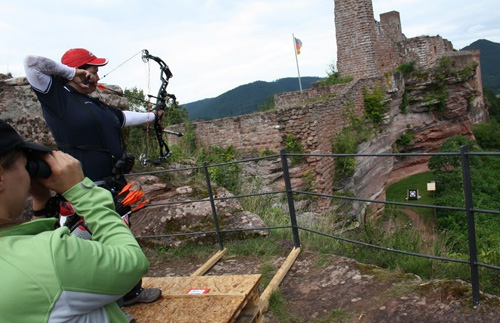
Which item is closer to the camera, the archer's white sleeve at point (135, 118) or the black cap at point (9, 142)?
the black cap at point (9, 142)

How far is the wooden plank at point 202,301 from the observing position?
7.85ft

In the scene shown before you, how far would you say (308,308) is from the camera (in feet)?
11.4

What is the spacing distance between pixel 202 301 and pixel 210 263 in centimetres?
200

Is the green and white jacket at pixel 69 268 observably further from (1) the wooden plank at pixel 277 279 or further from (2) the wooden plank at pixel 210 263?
(2) the wooden plank at pixel 210 263

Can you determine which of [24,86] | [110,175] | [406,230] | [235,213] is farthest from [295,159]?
[110,175]

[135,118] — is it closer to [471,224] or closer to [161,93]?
[161,93]

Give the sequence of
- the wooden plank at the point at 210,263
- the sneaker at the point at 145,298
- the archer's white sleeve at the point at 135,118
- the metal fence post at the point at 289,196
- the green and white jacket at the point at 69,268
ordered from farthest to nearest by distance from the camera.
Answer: the wooden plank at the point at 210,263 < the metal fence post at the point at 289,196 < the archer's white sleeve at the point at 135,118 < the sneaker at the point at 145,298 < the green and white jacket at the point at 69,268

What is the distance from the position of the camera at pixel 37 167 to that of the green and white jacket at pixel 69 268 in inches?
4.0

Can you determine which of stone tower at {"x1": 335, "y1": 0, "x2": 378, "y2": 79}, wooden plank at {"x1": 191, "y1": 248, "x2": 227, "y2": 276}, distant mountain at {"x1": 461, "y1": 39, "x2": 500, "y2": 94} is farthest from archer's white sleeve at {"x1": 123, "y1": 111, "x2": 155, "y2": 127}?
distant mountain at {"x1": 461, "y1": 39, "x2": 500, "y2": 94}

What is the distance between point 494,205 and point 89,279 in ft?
53.1

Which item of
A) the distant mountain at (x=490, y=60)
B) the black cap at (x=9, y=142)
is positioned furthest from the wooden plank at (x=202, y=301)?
the distant mountain at (x=490, y=60)

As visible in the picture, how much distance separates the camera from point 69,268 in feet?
3.98

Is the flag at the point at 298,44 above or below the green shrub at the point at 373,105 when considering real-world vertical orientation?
above

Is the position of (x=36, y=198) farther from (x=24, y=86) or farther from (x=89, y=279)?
(x=24, y=86)
